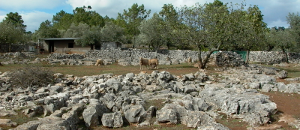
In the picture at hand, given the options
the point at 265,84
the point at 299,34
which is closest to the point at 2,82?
the point at 265,84

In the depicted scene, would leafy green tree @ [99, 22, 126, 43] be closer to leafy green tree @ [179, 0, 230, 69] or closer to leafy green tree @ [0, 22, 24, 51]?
leafy green tree @ [0, 22, 24, 51]

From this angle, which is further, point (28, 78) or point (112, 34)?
point (112, 34)

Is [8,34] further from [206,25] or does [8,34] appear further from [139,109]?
[139,109]

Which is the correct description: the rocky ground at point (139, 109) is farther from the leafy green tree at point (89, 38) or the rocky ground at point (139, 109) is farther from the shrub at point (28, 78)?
the leafy green tree at point (89, 38)

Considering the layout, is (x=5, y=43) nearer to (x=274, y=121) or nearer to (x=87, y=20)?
(x=87, y=20)

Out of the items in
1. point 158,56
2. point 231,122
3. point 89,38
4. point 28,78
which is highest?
point 89,38

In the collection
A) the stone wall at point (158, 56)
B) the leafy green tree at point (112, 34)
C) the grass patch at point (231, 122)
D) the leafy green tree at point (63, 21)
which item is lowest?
the grass patch at point (231, 122)

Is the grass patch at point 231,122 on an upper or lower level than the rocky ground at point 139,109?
lower

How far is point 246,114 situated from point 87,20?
73335 mm

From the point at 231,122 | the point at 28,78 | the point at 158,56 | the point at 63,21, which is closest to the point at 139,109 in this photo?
the point at 231,122

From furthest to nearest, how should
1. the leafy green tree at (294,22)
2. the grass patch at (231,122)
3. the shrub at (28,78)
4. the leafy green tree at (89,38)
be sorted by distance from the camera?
1. the leafy green tree at (89,38)
2. the leafy green tree at (294,22)
3. the shrub at (28,78)
4. the grass patch at (231,122)

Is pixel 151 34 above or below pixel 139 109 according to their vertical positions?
above

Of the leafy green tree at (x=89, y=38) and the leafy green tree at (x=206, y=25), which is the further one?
the leafy green tree at (x=89, y=38)

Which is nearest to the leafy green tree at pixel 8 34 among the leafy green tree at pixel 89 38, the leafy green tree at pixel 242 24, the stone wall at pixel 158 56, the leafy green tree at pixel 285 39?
the leafy green tree at pixel 89 38
